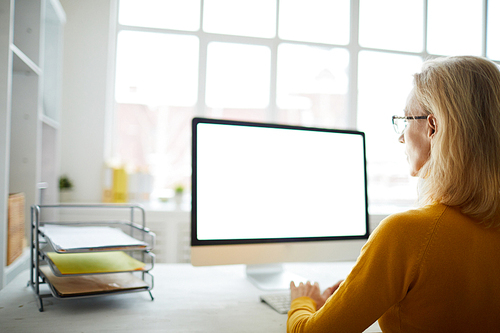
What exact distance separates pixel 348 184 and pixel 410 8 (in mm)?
2893

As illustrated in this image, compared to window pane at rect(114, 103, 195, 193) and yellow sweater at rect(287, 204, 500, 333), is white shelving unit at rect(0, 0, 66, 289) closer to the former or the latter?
window pane at rect(114, 103, 195, 193)

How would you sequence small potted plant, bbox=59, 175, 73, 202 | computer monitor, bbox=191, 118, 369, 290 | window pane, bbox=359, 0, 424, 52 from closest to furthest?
1. computer monitor, bbox=191, 118, 369, 290
2. small potted plant, bbox=59, 175, 73, 202
3. window pane, bbox=359, 0, 424, 52

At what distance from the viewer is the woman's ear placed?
2.45ft

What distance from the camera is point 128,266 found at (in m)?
1.00

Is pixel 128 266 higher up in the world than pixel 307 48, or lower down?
lower down

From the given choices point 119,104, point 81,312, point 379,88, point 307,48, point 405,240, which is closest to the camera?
point 405,240

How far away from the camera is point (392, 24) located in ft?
11.0

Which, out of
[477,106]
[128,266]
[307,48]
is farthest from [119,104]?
[477,106]

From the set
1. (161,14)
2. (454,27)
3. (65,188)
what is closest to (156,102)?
(161,14)

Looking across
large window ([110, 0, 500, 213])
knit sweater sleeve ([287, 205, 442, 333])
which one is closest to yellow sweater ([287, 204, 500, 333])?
knit sweater sleeve ([287, 205, 442, 333])

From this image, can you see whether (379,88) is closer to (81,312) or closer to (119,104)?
(119,104)

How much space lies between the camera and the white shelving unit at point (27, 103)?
115cm

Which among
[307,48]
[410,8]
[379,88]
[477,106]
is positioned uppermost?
[410,8]

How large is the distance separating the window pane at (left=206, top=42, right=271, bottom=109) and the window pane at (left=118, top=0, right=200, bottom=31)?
0.26 metres
